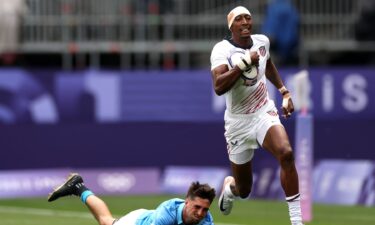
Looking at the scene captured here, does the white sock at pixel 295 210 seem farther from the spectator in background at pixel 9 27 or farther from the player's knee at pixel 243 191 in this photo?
the spectator in background at pixel 9 27

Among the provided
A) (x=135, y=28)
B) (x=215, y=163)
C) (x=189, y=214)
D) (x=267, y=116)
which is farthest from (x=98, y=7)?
(x=189, y=214)

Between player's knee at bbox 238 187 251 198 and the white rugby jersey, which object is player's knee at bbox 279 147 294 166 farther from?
player's knee at bbox 238 187 251 198

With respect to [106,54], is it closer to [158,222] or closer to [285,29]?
[285,29]

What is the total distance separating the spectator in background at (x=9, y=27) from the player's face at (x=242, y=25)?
14.7 meters

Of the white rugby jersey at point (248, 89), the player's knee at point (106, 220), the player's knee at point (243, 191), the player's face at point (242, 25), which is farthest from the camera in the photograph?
the player's knee at point (243, 191)

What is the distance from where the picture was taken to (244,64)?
13391 mm

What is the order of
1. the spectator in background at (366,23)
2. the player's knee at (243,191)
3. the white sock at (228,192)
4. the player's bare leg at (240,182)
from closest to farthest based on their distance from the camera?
the player's bare leg at (240,182), the player's knee at (243,191), the white sock at (228,192), the spectator in background at (366,23)

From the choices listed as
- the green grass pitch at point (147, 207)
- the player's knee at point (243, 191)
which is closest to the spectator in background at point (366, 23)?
the green grass pitch at point (147, 207)

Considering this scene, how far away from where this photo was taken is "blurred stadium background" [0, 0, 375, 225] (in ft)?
74.7

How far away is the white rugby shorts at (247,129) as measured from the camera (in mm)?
14086

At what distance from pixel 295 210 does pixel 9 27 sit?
51.4 feet

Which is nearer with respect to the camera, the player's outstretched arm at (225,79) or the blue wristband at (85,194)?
the player's outstretched arm at (225,79)

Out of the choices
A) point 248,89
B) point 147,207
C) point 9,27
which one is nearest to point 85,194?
point 248,89

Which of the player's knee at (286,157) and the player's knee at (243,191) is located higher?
the player's knee at (286,157)
